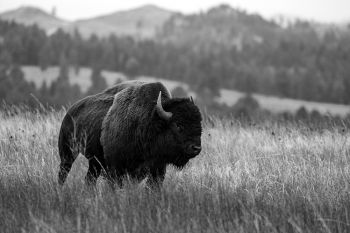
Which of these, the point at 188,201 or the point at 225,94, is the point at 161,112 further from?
the point at 225,94

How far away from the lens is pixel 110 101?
7.26 m

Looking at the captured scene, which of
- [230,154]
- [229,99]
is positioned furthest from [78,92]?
[230,154]

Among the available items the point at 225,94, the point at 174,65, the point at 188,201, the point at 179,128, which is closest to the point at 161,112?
the point at 179,128

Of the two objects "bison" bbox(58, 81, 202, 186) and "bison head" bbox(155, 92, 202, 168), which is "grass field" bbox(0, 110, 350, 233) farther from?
"bison head" bbox(155, 92, 202, 168)

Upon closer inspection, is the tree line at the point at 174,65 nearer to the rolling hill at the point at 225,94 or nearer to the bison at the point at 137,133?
the rolling hill at the point at 225,94

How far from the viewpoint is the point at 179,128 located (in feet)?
19.1

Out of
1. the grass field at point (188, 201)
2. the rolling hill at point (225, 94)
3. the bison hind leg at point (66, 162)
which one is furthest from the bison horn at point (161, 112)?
the rolling hill at point (225, 94)

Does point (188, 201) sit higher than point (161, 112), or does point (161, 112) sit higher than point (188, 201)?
point (161, 112)

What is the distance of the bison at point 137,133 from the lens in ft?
19.2

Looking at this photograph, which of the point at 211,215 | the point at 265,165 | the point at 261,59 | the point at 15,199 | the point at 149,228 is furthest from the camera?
the point at 261,59

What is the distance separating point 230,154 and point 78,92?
8093 centimetres

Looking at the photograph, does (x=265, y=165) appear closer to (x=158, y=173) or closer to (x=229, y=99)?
(x=158, y=173)

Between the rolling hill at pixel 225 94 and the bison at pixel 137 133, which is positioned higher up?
the bison at pixel 137 133

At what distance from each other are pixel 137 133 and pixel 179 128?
764mm
